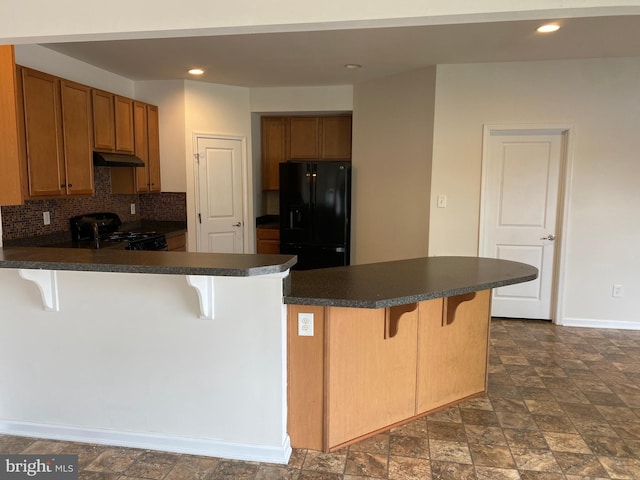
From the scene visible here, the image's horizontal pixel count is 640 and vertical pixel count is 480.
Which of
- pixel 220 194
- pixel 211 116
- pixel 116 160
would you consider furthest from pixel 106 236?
pixel 211 116

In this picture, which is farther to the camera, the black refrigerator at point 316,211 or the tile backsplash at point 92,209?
the black refrigerator at point 316,211

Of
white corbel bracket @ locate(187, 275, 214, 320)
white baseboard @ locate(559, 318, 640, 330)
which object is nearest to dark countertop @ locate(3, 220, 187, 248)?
white corbel bracket @ locate(187, 275, 214, 320)

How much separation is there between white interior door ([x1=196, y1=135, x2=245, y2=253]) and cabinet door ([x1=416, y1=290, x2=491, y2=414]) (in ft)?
10.4

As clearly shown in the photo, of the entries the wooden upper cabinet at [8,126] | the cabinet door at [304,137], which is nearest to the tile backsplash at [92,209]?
the wooden upper cabinet at [8,126]

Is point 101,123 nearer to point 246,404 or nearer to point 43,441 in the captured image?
point 43,441

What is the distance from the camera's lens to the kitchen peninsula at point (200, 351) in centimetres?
214

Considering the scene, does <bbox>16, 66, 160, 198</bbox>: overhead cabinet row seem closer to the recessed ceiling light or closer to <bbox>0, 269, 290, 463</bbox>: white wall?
<bbox>0, 269, 290, 463</bbox>: white wall

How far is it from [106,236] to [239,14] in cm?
291

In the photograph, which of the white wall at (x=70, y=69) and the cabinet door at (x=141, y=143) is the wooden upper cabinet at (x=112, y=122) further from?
the white wall at (x=70, y=69)

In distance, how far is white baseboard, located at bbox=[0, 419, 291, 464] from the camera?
7.25 ft

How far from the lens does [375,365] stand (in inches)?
93.9

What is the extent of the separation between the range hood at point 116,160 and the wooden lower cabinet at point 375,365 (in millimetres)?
2629

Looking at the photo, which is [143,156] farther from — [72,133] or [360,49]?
[360,49]

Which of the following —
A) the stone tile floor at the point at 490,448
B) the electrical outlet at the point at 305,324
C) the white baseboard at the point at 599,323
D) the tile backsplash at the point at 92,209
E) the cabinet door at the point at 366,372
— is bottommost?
the stone tile floor at the point at 490,448
